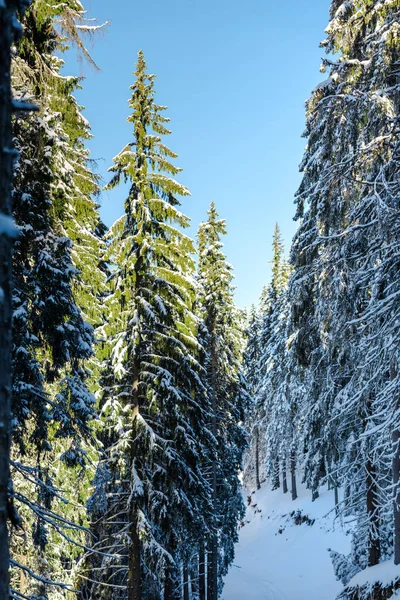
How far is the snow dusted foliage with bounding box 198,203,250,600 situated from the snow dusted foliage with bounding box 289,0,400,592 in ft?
24.7

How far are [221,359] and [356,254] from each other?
12758mm

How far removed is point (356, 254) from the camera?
352 inches

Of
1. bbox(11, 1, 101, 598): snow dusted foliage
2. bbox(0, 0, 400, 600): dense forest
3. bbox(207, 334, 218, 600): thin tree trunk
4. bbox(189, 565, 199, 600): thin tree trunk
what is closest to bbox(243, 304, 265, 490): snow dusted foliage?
bbox(189, 565, 199, 600): thin tree trunk

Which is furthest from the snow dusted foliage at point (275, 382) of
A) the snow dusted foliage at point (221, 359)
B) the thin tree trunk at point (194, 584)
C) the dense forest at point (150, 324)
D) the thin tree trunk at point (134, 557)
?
the thin tree trunk at point (134, 557)

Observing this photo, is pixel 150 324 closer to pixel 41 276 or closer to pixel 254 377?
pixel 41 276

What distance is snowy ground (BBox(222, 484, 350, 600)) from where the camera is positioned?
82.2ft

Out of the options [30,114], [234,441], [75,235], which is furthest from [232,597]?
[30,114]

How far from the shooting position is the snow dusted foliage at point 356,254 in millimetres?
7559

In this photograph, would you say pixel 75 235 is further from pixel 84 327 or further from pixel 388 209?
pixel 388 209

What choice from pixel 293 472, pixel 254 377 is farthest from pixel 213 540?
pixel 254 377

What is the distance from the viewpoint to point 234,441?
22.9 m

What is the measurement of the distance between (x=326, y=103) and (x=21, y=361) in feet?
23.9

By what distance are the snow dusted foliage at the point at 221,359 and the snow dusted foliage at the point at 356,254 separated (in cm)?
752

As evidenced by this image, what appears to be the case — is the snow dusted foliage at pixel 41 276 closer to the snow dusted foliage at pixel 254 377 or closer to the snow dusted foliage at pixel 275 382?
the snow dusted foliage at pixel 275 382
